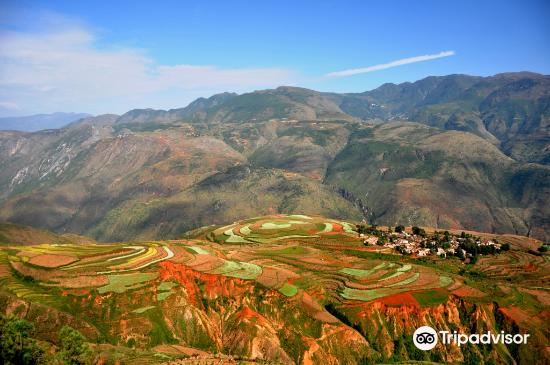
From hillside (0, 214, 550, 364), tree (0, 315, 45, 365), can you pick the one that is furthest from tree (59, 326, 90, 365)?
hillside (0, 214, 550, 364)

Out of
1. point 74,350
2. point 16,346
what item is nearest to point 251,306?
point 74,350

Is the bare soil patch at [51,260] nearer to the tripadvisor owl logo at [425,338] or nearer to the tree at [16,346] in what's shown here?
the tree at [16,346]

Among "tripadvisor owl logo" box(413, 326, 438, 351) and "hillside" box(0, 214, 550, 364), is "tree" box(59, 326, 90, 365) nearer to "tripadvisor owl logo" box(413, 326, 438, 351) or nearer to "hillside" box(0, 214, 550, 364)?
"hillside" box(0, 214, 550, 364)

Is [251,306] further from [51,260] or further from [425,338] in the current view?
[51,260]

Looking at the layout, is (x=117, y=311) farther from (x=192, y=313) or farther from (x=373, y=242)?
(x=373, y=242)

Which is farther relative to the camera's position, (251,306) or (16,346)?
(251,306)

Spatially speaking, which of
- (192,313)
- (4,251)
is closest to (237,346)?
(192,313)
